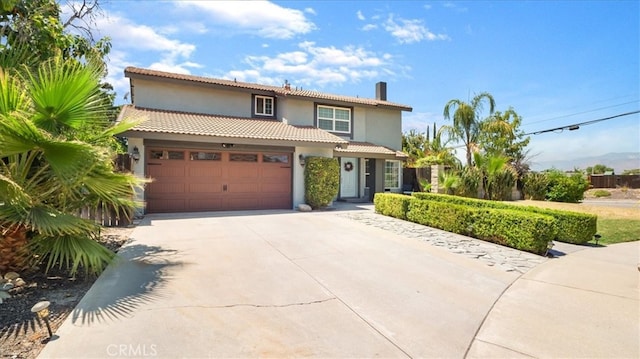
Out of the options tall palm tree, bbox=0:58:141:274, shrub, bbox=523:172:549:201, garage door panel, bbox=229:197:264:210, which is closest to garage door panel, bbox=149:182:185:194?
garage door panel, bbox=229:197:264:210

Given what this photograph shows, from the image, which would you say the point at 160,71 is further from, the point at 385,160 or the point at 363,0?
the point at 385,160

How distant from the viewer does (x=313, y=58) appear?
17.0 metres

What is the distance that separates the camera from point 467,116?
68.0ft

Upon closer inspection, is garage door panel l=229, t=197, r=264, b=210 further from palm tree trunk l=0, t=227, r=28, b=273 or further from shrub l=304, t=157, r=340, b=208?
palm tree trunk l=0, t=227, r=28, b=273

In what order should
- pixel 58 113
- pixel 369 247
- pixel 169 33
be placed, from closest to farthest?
pixel 58 113 < pixel 369 247 < pixel 169 33

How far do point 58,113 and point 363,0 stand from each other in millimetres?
9561

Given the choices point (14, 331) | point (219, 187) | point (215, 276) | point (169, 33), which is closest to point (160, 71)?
point (169, 33)

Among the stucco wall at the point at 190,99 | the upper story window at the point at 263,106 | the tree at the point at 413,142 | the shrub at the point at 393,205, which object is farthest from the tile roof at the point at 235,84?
the tree at the point at 413,142

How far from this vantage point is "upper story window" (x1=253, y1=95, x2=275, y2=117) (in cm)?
1661

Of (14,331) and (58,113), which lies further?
(58,113)

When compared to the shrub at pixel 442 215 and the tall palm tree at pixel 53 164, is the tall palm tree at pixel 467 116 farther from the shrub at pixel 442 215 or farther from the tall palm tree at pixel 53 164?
the tall palm tree at pixel 53 164

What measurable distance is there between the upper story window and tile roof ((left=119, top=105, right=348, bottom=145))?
2.78ft

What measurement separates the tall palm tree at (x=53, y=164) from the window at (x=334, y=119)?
520 inches

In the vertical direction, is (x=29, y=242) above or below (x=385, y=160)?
below
